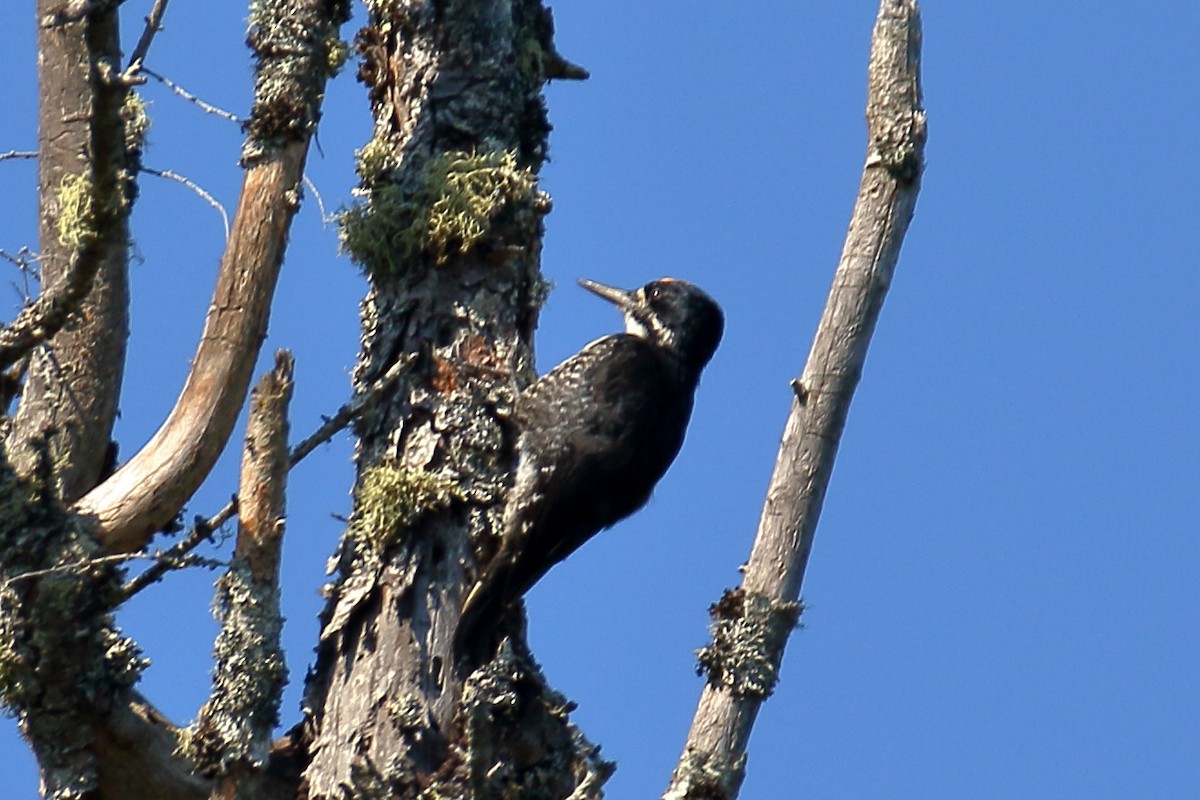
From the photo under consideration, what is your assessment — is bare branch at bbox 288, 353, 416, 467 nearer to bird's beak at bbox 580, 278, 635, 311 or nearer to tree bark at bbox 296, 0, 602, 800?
tree bark at bbox 296, 0, 602, 800

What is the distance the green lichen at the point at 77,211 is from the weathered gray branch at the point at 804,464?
1661 millimetres

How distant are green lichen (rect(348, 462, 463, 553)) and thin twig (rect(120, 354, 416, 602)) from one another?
→ 0.72 feet

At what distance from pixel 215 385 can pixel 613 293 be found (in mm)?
2627

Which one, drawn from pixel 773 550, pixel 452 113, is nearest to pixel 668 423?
pixel 452 113

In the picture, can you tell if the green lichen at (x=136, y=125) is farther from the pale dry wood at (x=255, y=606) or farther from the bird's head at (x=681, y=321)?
the bird's head at (x=681, y=321)

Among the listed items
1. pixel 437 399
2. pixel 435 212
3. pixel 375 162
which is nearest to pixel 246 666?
pixel 437 399

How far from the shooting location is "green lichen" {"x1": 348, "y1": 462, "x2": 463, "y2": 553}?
4.66 m

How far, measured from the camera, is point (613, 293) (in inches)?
266

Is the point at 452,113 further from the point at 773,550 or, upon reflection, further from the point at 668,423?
the point at 773,550

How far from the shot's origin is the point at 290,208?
14.5 feet

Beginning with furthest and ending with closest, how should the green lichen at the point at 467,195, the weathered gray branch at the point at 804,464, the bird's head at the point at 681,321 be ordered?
the bird's head at the point at 681,321, the green lichen at the point at 467,195, the weathered gray branch at the point at 804,464

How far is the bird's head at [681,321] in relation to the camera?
6266 mm

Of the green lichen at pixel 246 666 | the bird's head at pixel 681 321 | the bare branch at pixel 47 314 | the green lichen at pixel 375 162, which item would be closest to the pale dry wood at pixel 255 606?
the green lichen at pixel 246 666

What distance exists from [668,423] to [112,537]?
2176 mm
